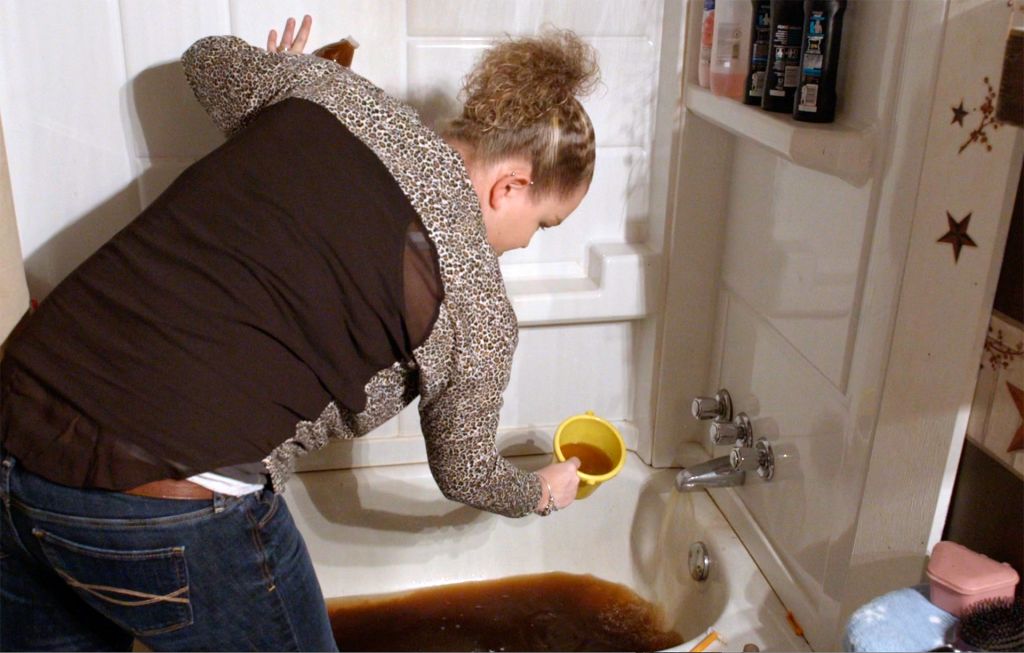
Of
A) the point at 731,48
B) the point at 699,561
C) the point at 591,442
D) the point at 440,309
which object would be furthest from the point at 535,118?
the point at 699,561

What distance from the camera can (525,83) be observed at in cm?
119

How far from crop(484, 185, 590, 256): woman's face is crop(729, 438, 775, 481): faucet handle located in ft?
1.78

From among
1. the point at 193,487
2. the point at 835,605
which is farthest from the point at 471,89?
the point at 835,605

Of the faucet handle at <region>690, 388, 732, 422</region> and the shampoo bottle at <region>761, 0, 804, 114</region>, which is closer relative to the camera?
the shampoo bottle at <region>761, 0, 804, 114</region>

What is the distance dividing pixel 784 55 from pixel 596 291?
60cm

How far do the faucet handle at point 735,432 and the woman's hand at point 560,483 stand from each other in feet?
1.04

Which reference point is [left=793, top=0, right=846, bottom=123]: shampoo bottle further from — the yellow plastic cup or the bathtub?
the bathtub

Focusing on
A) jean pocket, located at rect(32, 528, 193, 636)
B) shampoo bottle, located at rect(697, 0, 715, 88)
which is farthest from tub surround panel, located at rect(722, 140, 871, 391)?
jean pocket, located at rect(32, 528, 193, 636)

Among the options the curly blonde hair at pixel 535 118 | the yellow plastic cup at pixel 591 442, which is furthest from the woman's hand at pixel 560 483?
the curly blonde hair at pixel 535 118

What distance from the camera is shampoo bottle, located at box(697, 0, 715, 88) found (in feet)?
4.74

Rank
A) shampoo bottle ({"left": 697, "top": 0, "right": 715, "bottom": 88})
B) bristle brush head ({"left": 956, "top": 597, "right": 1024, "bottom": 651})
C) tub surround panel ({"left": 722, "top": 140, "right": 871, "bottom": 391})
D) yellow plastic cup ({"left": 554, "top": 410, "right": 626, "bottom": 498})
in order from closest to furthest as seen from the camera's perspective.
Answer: bristle brush head ({"left": 956, "top": 597, "right": 1024, "bottom": 651}) < tub surround panel ({"left": 722, "top": 140, "right": 871, "bottom": 391}) < shampoo bottle ({"left": 697, "top": 0, "right": 715, "bottom": 88}) < yellow plastic cup ({"left": 554, "top": 410, "right": 626, "bottom": 498})

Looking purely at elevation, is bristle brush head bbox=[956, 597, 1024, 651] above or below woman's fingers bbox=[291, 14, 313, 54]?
below

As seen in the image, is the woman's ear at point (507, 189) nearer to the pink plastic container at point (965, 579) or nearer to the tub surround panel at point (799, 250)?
the tub surround panel at point (799, 250)

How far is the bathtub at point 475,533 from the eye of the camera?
1736 millimetres
